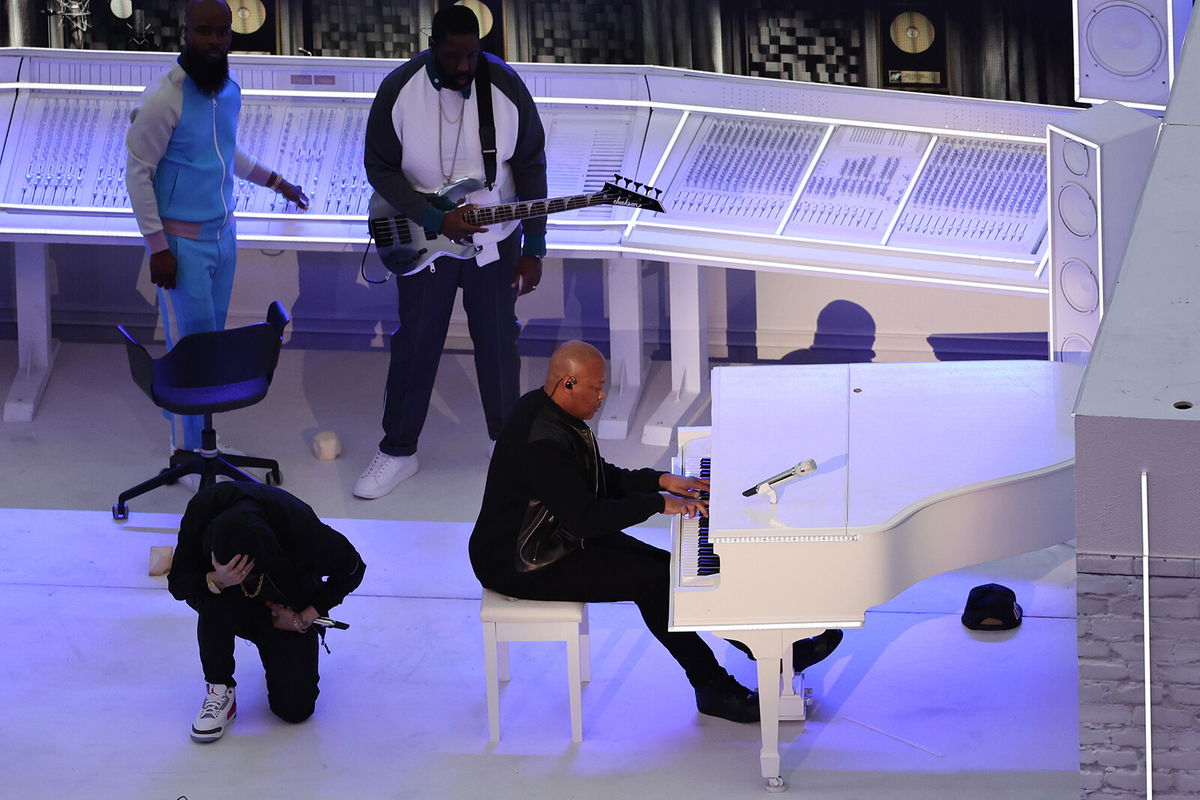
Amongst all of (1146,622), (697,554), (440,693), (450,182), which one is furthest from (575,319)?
(1146,622)

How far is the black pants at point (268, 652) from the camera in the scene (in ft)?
15.2

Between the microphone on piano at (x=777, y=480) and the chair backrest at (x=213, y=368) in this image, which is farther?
the chair backrest at (x=213, y=368)

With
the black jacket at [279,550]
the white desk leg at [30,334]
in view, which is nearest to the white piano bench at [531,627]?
the black jacket at [279,550]

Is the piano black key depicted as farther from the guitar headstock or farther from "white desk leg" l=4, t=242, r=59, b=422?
"white desk leg" l=4, t=242, r=59, b=422

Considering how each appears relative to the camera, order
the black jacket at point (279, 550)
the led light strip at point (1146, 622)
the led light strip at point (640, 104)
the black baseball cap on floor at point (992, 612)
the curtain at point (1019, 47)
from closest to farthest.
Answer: the led light strip at point (1146, 622) < the black jacket at point (279, 550) < the black baseball cap on floor at point (992, 612) < the led light strip at point (640, 104) < the curtain at point (1019, 47)

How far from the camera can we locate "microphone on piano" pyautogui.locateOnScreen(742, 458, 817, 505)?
409cm

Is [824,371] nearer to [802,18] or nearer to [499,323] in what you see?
[499,323]

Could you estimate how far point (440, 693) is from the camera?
15.9ft

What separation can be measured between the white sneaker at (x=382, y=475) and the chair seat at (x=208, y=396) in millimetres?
599

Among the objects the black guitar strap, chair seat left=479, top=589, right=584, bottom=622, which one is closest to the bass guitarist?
the black guitar strap

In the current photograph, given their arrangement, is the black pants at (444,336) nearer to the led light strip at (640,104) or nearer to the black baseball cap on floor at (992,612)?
the led light strip at (640,104)

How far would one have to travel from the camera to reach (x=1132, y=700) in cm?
347

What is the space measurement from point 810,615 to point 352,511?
8.39ft

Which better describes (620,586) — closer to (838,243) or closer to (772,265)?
(772,265)
